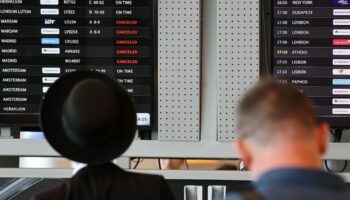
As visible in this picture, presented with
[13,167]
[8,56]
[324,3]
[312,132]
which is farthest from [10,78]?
[312,132]

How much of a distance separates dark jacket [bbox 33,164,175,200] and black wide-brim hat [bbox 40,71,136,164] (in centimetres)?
4

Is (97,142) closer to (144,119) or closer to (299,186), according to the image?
(299,186)

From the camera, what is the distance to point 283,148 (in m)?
1.19

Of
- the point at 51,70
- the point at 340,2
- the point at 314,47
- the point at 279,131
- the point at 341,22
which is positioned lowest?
the point at 279,131

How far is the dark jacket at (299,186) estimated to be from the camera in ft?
3.74

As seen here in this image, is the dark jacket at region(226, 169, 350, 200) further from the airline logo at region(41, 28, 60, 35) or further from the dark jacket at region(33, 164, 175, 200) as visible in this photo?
the airline logo at region(41, 28, 60, 35)

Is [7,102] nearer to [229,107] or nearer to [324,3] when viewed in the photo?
[229,107]

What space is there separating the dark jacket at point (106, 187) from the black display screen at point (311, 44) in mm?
1296

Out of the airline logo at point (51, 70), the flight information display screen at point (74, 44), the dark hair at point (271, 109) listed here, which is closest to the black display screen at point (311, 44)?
the flight information display screen at point (74, 44)

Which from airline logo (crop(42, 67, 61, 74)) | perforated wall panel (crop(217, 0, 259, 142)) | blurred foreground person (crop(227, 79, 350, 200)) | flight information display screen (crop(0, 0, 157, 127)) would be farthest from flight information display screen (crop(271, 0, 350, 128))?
blurred foreground person (crop(227, 79, 350, 200))

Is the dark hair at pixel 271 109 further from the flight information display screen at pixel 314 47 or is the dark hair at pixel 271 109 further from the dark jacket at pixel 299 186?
the flight information display screen at pixel 314 47

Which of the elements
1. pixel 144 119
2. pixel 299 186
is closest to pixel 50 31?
pixel 144 119

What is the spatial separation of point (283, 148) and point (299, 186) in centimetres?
9

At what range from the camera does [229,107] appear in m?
2.80
